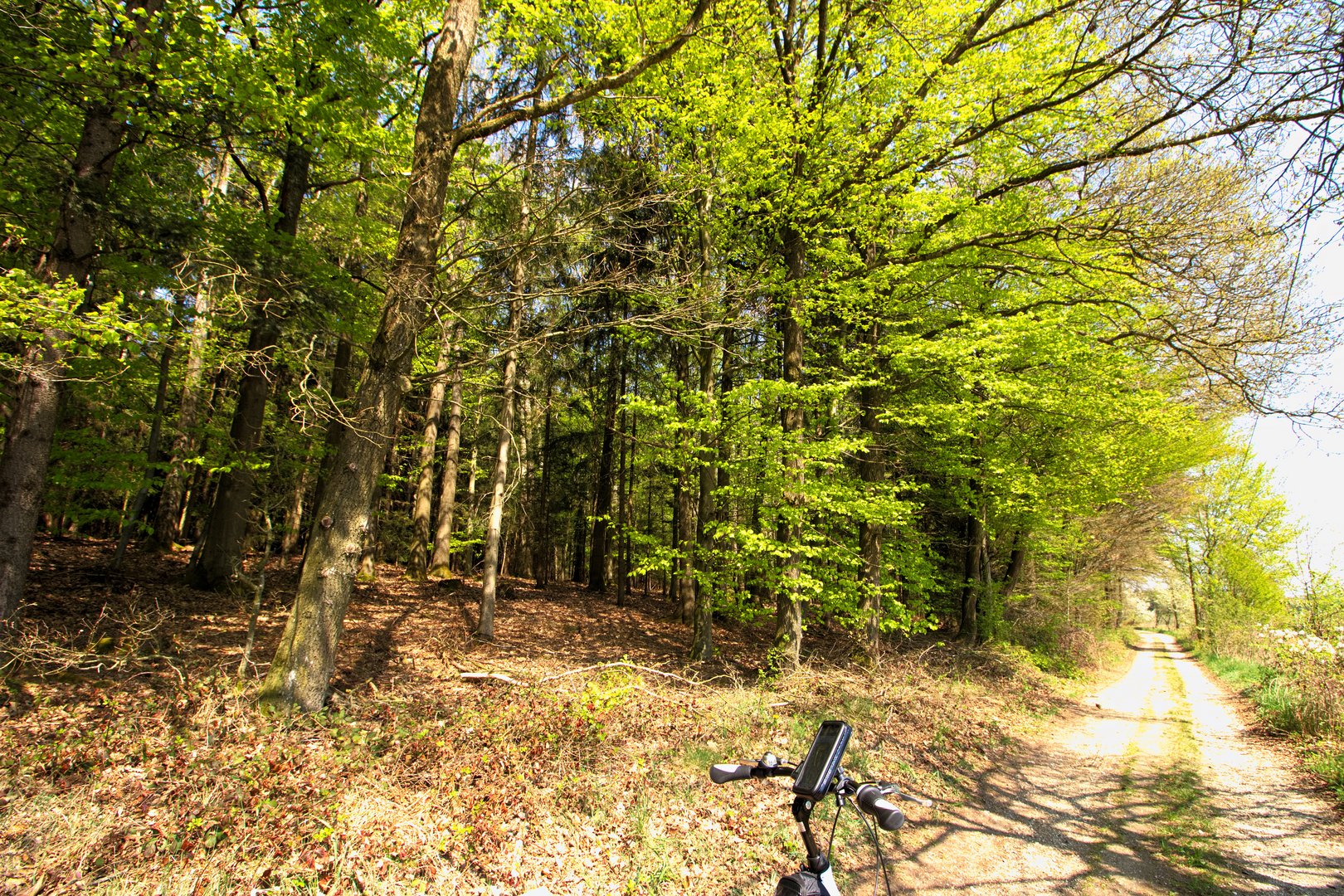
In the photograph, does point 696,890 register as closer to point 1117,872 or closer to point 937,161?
point 1117,872

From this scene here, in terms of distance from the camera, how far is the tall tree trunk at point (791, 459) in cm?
934

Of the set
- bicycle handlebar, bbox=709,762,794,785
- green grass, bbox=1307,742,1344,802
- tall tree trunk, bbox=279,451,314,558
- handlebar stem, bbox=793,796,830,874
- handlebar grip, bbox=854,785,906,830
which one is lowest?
green grass, bbox=1307,742,1344,802

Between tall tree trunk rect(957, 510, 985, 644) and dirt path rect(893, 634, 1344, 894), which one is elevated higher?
tall tree trunk rect(957, 510, 985, 644)

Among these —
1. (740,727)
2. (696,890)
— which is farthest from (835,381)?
(696,890)

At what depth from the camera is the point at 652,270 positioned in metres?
8.66

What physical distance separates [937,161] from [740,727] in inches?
374

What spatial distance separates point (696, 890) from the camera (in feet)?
13.8

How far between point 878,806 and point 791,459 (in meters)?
8.07

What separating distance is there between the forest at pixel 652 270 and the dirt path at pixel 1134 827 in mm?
3447

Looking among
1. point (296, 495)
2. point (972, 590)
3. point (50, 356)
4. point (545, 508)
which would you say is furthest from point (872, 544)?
point (50, 356)

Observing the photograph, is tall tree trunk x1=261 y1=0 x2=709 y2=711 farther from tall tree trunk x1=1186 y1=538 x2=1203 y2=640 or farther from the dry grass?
tall tree trunk x1=1186 y1=538 x2=1203 y2=640

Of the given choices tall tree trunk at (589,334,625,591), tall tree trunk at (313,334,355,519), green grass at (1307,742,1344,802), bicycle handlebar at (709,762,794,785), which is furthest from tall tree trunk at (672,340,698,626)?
green grass at (1307,742,1344,802)

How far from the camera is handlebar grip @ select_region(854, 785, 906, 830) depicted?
5.36ft

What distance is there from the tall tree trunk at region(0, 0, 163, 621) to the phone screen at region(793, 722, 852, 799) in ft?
25.7
